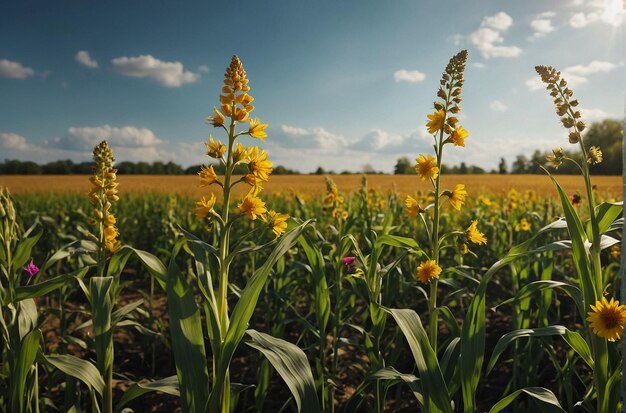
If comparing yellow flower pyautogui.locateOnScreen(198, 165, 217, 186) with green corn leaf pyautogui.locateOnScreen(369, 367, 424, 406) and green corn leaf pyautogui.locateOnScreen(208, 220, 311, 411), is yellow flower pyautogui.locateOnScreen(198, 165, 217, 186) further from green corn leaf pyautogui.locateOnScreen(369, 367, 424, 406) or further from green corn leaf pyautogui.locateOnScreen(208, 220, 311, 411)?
green corn leaf pyautogui.locateOnScreen(369, 367, 424, 406)

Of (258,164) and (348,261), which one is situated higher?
(258,164)

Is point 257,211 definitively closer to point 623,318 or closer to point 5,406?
point 623,318

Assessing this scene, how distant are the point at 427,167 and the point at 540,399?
1.14m

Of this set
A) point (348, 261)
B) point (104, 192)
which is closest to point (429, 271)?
point (348, 261)

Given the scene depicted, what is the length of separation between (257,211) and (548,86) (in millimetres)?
1397

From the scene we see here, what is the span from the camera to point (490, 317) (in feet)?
15.5

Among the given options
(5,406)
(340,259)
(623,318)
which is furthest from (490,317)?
(5,406)

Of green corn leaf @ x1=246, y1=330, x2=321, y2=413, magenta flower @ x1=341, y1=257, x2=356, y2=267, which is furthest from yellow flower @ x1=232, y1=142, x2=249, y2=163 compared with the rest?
magenta flower @ x1=341, y1=257, x2=356, y2=267

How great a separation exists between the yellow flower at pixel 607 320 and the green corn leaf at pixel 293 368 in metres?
1.11

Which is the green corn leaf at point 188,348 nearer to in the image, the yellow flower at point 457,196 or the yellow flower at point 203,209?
the yellow flower at point 203,209

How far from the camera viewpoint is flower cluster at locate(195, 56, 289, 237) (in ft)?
6.40

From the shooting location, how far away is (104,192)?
261 centimetres

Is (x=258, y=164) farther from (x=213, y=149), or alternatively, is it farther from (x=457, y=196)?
(x=457, y=196)

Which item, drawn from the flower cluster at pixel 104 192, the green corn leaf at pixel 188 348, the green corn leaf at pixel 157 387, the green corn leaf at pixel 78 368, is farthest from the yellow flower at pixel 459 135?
the green corn leaf at pixel 78 368
